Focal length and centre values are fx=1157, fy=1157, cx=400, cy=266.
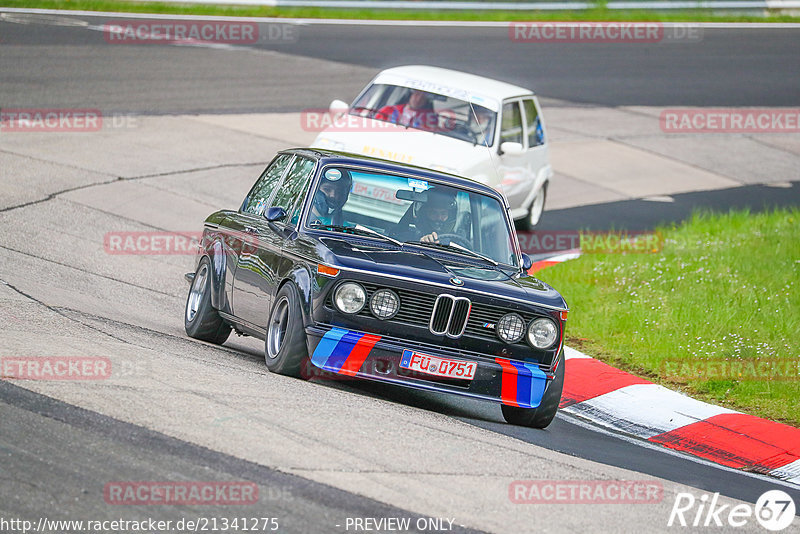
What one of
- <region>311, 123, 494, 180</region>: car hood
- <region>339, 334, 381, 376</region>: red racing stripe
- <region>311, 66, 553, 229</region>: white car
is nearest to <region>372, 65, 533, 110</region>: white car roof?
<region>311, 66, 553, 229</region>: white car

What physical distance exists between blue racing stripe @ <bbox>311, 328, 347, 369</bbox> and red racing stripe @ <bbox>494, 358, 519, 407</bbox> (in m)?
1.03

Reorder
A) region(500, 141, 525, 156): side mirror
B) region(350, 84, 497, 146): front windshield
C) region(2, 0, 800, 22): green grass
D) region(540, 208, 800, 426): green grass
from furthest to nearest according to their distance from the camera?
region(2, 0, 800, 22): green grass → region(500, 141, 525, 156): side mirror → region(350, 84, 497, 146): front windshield → region(540, 208, 800, 426): green grass

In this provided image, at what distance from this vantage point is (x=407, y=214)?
27.4ft

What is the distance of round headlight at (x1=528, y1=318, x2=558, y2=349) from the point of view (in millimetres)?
7496

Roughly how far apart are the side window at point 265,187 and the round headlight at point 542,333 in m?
2.59

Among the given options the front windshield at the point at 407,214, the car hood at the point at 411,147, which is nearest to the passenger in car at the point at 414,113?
the car hood at the point at 411,147

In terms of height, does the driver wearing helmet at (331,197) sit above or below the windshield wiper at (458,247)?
above

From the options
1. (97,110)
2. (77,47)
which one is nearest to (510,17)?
(77,47)

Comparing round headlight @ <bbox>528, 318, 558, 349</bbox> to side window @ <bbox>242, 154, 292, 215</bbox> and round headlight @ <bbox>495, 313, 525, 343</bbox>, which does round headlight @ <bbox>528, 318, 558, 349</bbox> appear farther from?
side window @ <bbox>242, 154, 292, 215</bbox>

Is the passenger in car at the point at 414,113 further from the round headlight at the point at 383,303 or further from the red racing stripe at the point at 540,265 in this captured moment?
the round headlight at the point at 383,303

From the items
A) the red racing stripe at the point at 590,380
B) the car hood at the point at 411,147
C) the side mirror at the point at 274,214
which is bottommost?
the red racing stripe at the point at 590,380

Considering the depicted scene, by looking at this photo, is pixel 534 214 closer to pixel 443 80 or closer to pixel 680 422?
pixel 443 80

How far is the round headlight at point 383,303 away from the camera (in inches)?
286

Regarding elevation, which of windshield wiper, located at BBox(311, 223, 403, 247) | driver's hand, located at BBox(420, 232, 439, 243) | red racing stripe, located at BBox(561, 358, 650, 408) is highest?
windshield wiper, located at BBox(311, 223, 403, 247)
